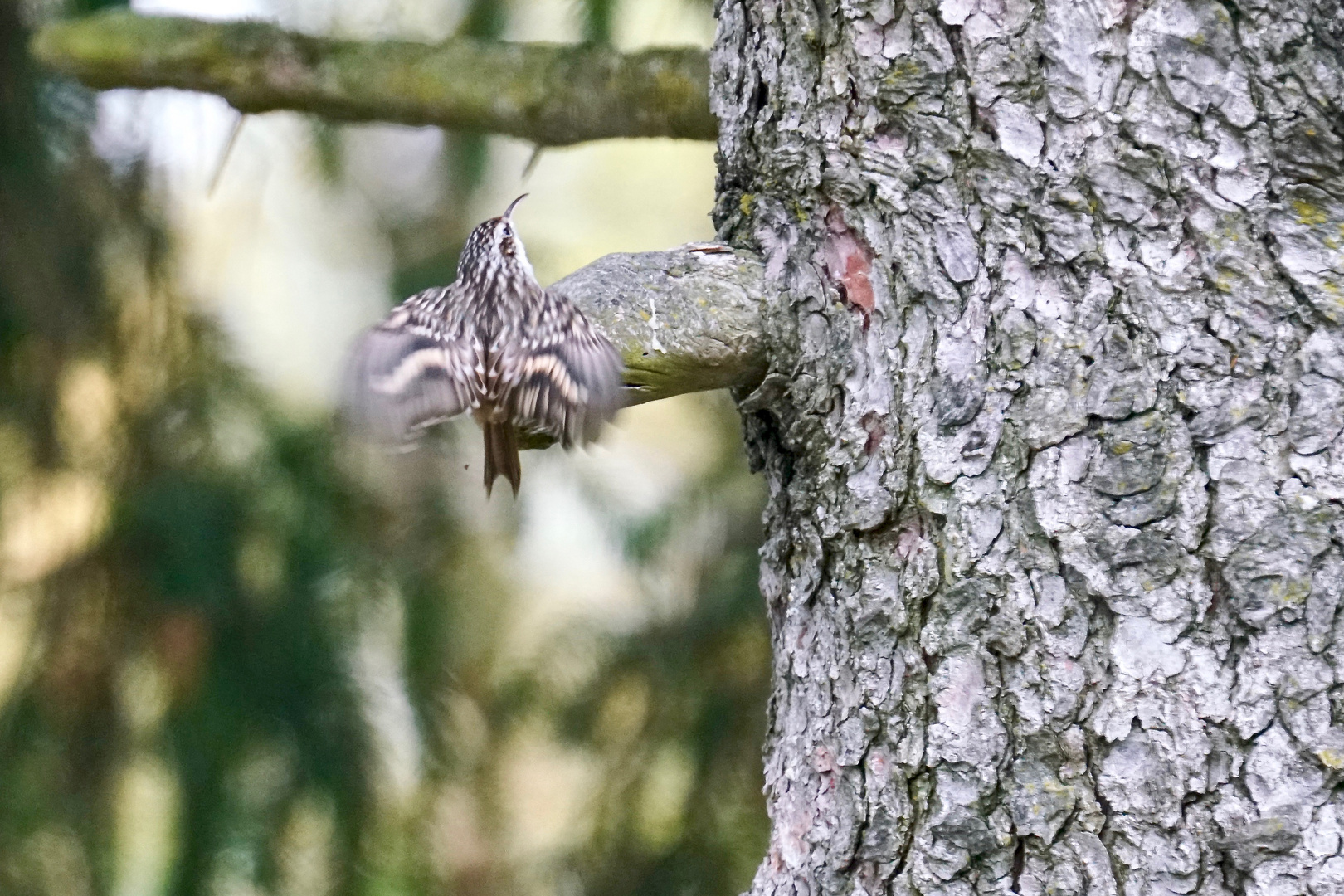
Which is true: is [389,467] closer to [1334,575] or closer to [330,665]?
[330,665]

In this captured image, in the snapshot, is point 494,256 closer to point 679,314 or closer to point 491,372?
point 491,372

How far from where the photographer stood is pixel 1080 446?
43.3 inches

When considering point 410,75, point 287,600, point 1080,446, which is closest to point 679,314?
point 1080,446

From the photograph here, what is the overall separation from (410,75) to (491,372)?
66 cm

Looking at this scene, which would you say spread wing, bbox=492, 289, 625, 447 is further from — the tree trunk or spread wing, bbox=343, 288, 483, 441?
the tree trunk

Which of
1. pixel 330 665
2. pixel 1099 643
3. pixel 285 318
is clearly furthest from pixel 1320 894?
pixel 285 318

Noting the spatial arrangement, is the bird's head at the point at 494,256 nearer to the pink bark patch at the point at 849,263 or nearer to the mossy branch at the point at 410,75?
the mossy branch at the point at 410,75

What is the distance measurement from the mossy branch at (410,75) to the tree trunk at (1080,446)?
49cm

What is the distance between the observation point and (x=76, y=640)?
87.0 inches

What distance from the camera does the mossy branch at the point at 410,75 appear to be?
1.70 m

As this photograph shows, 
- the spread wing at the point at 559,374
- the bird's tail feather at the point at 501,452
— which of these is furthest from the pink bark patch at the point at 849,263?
the bird's tail feather at the point at 501,452

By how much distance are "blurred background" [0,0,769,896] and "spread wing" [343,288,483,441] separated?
2.50 ft

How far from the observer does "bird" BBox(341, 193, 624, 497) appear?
1.23 m

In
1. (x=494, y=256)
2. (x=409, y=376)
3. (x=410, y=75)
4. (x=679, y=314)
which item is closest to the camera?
(x=679, y=314)
